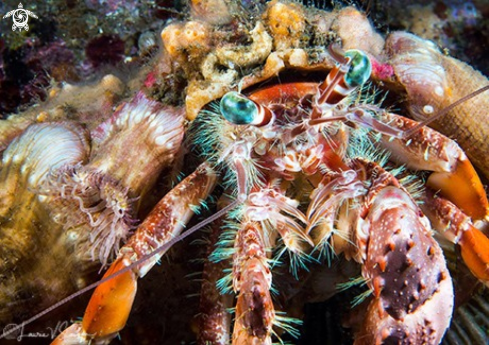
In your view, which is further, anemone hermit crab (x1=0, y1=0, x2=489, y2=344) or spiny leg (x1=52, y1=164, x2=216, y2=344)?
spiny leg (x1=52, y1=164, x2=216, y2=344)

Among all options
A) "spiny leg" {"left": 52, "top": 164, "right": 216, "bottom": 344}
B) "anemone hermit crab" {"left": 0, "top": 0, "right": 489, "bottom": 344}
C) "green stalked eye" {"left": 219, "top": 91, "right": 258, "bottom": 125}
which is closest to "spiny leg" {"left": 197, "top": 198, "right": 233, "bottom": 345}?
"anemone hermit crab" {"left": 0, "top": 0, "right": 489, "bottom": 344}

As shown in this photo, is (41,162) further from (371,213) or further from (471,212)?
(471,212)

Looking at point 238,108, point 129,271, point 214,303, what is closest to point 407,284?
point 238,108

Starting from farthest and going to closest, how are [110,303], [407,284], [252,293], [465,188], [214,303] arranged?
[214,303]
[465,188]
[110,303]
[252,293]
[407,284]

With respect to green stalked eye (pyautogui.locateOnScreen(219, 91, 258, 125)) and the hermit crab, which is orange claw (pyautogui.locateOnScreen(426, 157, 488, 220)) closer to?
the hermit crab

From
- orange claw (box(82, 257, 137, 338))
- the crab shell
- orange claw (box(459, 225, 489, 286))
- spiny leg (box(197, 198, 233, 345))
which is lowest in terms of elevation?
spiny leg (box(197, 198, 233, 345))

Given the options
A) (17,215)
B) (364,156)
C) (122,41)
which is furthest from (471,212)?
(122,41)

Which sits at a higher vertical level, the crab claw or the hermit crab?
A: the hermit crab

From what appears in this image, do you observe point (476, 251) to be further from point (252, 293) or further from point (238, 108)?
point (238, 108)
